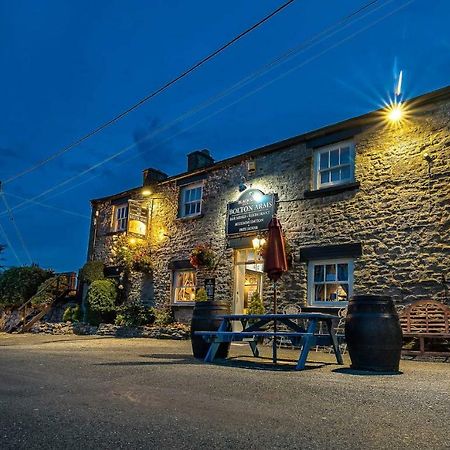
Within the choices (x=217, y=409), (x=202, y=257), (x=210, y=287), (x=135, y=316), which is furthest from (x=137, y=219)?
(x=217, y=409)

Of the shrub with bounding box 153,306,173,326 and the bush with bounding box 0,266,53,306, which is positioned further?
the bush with bounding box 0,266,53,306

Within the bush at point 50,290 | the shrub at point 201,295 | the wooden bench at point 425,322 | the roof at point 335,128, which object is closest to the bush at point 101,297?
the bush at point 50,290

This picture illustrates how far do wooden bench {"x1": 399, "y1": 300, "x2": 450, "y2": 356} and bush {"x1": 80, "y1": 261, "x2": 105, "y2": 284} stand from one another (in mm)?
10423

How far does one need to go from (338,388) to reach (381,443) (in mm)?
1646

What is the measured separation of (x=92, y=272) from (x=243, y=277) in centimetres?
611

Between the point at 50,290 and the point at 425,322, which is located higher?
the point at 50,290

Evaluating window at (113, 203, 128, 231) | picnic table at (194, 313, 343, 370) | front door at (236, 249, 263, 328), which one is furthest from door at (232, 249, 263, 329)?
window at (113, 203, 128, 231)

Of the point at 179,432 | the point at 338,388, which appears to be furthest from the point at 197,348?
the point at 179,432

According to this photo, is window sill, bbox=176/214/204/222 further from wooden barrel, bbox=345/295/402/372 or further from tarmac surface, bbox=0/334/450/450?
tarmac surface, bbox=0/334/450/450

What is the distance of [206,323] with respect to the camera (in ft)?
22.0

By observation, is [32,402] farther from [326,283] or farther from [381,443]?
[326,283]

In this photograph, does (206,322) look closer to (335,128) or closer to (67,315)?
(335,128)

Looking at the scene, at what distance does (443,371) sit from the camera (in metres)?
5.76

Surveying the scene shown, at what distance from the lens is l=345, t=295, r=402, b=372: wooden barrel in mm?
5363
